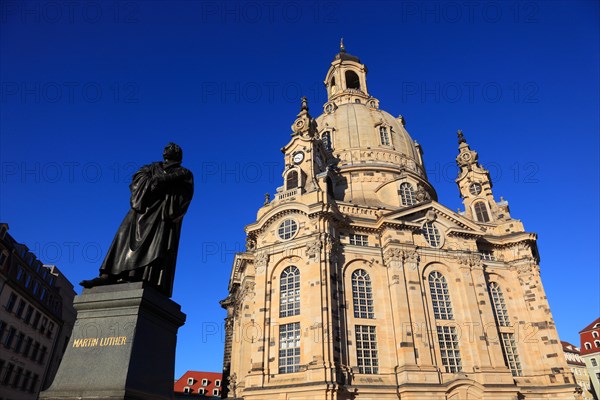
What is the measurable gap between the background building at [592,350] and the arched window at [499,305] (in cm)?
3752

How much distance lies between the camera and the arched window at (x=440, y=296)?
33875mm

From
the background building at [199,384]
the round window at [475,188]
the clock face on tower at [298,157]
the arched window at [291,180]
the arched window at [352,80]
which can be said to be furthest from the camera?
the background building at [199,384]

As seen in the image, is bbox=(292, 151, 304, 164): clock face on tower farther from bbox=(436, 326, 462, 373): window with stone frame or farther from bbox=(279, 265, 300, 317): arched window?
bbox=(436, 326, 462, 373): window with stone frame

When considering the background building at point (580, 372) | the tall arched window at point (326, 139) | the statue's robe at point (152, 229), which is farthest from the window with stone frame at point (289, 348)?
the background building at point (580, 372)

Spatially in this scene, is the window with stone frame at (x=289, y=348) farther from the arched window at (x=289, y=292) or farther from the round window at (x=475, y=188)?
the round window at (x=475, y=188)

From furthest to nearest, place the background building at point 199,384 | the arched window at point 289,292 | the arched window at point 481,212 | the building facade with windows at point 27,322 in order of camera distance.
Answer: the background building at point 199,384 < the arched window at point 481,212 < the building facade with windows at point 27,322 < the arched window at point 289,292

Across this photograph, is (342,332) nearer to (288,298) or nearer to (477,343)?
(288,298)

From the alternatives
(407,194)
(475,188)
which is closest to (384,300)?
(407,194)

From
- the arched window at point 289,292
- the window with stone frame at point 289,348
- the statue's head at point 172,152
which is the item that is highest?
the arched window at point 289,292

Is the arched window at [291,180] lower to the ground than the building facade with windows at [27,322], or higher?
higher

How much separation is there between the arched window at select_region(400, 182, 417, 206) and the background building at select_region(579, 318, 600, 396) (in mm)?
44423

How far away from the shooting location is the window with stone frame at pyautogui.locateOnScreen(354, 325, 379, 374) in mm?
30250

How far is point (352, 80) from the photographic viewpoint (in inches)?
2603

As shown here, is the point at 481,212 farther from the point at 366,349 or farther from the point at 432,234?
the point at 366,349
